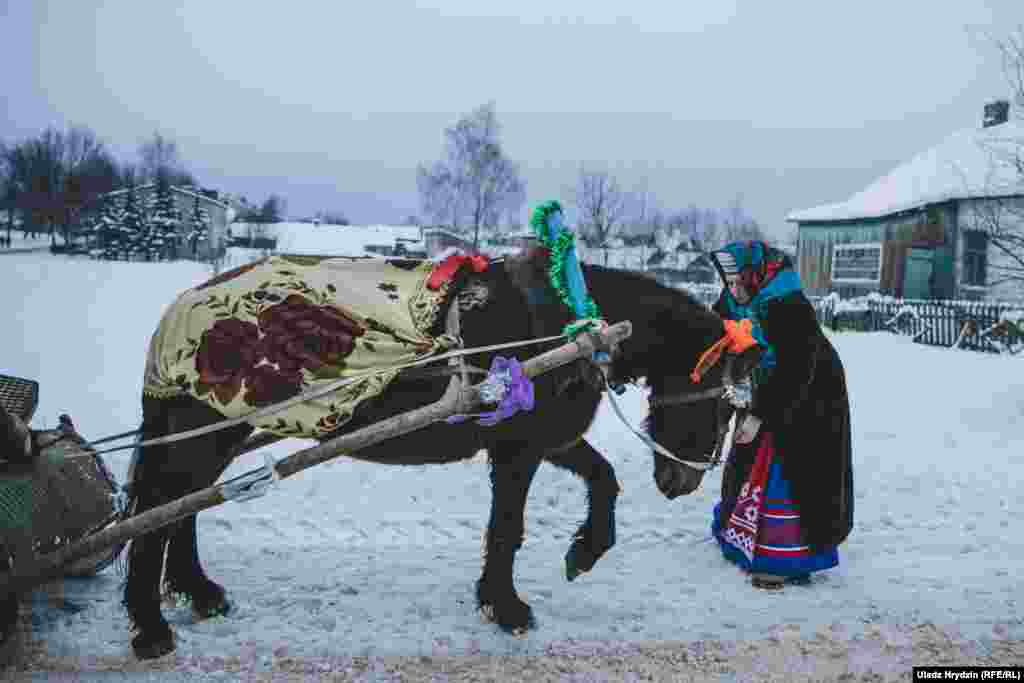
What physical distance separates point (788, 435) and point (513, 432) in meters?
1.81

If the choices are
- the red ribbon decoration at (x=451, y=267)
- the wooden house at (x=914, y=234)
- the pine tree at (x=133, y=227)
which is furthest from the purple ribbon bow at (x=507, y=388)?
the pine tree at (x=133, y=227)

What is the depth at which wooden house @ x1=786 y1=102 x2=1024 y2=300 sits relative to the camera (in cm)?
2334

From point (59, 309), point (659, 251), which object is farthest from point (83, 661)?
point (659, 251)

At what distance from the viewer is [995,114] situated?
2716 cm

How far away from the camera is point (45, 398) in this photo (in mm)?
7312

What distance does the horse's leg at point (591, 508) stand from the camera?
3758 mm

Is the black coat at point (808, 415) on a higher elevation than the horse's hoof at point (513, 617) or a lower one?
higher

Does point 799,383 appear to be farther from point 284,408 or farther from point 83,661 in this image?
point 83,661

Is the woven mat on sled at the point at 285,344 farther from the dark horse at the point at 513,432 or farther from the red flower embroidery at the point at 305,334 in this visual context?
the dark horse at the point at 513,432

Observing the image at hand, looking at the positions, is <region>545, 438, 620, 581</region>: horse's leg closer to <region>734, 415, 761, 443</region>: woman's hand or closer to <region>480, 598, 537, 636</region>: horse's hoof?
<region>480, 598, 537, 636</region>: horse's hoof

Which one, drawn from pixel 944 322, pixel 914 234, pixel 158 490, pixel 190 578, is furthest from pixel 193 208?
pixel 158 490

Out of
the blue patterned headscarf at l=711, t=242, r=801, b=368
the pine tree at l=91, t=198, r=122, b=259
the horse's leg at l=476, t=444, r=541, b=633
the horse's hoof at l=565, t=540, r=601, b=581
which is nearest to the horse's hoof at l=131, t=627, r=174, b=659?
the horse's leg at l=476, t=444, r=541, b=633

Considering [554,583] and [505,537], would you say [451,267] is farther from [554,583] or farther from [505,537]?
[554,583]

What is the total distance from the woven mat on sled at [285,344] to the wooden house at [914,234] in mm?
23280
